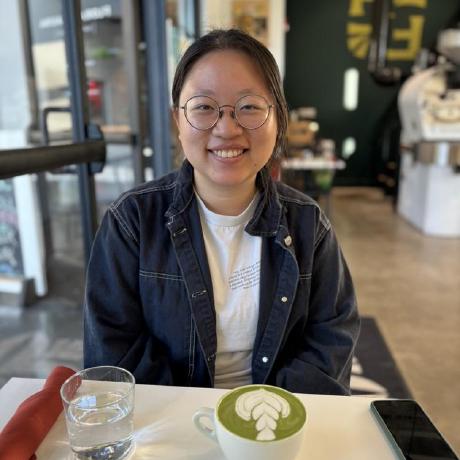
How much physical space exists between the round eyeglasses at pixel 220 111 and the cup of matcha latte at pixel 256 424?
1.75 ft

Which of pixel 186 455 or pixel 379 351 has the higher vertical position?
pixel 186 455

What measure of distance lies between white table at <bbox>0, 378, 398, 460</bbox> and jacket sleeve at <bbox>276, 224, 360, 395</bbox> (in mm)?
255

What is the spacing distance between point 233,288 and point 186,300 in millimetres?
109

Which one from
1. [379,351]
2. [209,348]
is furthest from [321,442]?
[379,351]

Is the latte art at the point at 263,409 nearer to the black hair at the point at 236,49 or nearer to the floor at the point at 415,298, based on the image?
the black hair at the point at 236,49

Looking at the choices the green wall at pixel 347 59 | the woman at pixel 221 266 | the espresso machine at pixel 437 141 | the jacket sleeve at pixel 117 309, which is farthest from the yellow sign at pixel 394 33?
the jacket sleeve at pixel 117 309

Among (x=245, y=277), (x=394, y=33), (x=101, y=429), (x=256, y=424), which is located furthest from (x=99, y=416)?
(x=394, y=33)

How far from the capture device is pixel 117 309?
0.98 m

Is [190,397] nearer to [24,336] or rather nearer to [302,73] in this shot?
[24,336]

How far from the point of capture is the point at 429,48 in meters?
6.36

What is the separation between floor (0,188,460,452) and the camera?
2.08 metres

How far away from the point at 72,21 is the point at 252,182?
88 cm

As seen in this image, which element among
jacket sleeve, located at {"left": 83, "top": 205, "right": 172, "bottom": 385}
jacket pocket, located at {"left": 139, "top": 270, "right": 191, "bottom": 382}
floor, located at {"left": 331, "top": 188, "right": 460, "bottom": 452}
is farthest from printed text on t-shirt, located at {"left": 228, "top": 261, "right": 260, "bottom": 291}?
floor, located at {"left": 331, "top": 188, "right": 460, "bottom": 452}

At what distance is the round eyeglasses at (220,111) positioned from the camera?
36.5 inches
